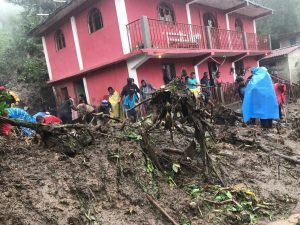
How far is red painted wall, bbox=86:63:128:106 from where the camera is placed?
1304cm

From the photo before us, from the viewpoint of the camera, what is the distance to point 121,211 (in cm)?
421

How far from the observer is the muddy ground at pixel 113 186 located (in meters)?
3.94

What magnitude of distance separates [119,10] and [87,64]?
10.4ft

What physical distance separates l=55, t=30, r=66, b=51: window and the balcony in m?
4.88

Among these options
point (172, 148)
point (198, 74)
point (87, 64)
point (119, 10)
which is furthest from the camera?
point (198, 74)

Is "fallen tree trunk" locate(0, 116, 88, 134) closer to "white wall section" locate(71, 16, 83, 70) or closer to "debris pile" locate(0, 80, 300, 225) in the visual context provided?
"debris pile" locate(0, 80, 300, 225)

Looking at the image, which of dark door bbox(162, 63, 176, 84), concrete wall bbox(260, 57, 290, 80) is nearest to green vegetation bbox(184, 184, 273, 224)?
dark door bbox(162, 63, 176, 84)

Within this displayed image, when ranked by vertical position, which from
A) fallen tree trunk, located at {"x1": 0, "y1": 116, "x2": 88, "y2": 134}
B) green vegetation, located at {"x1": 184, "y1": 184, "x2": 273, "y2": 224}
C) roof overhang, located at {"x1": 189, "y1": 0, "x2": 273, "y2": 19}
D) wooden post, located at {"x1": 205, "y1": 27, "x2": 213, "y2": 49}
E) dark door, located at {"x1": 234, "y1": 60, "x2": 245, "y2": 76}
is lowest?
green vegetation, located at {"x1": 184, "y1": 184, "x2": 273, "y2": 224}

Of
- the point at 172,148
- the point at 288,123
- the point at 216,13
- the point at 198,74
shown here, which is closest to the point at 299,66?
the point at 216,13

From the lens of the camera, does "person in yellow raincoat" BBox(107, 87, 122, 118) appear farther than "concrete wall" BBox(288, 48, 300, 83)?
No

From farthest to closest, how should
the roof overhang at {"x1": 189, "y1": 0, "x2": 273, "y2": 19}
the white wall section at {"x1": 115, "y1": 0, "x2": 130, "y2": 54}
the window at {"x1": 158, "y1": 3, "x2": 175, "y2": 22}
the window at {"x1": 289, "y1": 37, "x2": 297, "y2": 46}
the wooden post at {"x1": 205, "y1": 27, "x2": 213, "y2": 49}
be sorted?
1. the window at {"x1": 289, "y1": 37, "x2": 297, "y2": 46}
2. the roof overhang at {"x1": 189, "y1": 0, "x2": 273, "y2": 19}
3. the wooden post at {"x1": 205, "y1": 27, "x2": 213, "y2": 49}
4. the window at {"x1": 158, "y1": 3, "x2": 175, "y2": 22}
5. the white wall section at {"x1": 115, "y1": 0, "x2": 130, "y2": 54}

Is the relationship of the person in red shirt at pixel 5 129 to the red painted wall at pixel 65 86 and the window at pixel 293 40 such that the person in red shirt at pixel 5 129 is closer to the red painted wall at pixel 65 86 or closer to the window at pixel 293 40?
the red painted wall at pixel 65 86

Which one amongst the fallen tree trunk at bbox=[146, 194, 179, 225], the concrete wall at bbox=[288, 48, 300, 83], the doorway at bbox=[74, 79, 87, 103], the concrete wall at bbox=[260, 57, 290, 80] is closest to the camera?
the fallen tree trunk at bbox=[146, 194, 179, 225]

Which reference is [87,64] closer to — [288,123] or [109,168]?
[288,123]
